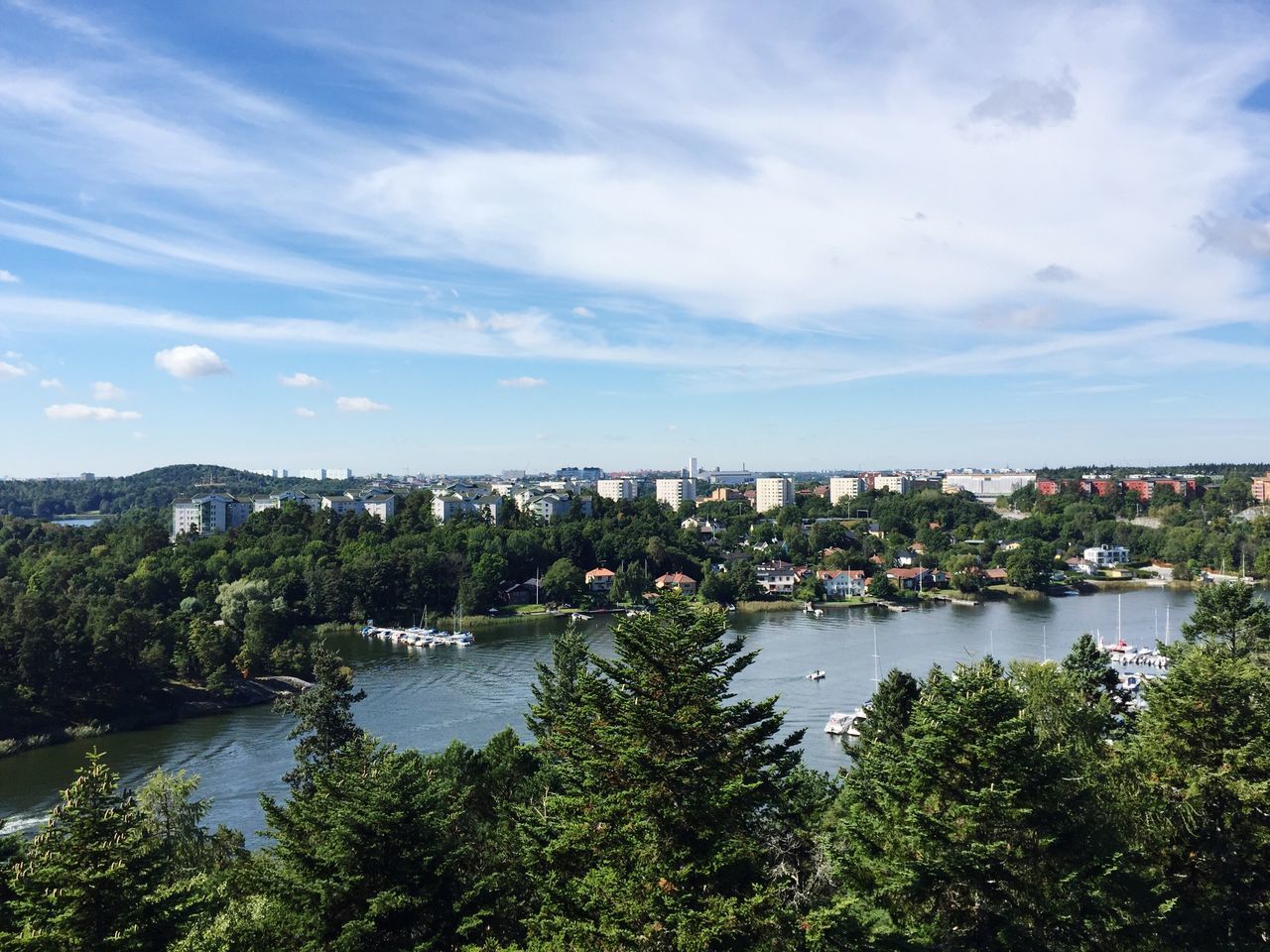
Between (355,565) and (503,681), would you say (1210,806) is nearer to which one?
(503,681)

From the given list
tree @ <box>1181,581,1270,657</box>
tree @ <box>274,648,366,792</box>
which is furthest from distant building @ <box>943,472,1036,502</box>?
tree @ <box>274,648,366,792</box>

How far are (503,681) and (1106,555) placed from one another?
28.6 metres

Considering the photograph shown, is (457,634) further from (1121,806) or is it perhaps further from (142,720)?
(1121,806)

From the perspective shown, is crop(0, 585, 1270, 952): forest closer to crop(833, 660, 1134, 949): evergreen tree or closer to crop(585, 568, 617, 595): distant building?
crop(833, 660, 1134, 949): evergreen tree

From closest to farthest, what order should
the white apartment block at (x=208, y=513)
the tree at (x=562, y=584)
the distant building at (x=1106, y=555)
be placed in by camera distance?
the tree at (x=562, y=584) → the distant building at (x=1106, y=555) → the white apartment block at (x=208, y=513)

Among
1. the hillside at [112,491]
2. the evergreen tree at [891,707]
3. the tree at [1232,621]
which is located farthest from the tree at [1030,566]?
the hillside at [112,491]

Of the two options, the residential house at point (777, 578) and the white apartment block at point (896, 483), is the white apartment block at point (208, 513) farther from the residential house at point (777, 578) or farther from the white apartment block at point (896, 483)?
the white apartment block at point (896, 483)

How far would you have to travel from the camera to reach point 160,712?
1491 centimetres

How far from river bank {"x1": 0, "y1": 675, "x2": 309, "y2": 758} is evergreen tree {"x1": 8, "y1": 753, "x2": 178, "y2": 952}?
11.3 meters

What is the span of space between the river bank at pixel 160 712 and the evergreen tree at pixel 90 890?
11251mm

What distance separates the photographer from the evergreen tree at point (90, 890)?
3566 millimetres

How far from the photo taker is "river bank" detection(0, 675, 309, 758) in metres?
13.3

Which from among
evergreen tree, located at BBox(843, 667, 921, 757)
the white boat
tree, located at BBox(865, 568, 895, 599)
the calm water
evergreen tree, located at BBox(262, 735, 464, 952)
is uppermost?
evergreen tree, located at BBox(262, 735, 464, 952)

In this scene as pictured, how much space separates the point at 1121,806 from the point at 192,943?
542 cm
